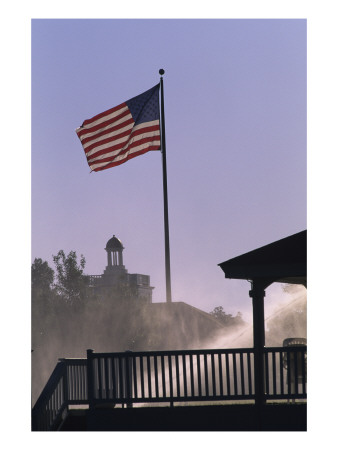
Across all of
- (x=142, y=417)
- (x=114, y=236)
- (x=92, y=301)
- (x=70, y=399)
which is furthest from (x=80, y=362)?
(x=114, y=236)

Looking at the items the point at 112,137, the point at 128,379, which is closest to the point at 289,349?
the point at 128,379

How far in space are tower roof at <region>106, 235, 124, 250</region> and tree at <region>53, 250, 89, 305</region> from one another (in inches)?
1237

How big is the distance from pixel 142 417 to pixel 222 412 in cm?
159

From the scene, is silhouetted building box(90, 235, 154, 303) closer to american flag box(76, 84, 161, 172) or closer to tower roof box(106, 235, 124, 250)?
tower roof box(106, 235, 124, 250)

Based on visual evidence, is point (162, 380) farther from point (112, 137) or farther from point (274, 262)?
point (112, 137)

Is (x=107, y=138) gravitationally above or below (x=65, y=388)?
above

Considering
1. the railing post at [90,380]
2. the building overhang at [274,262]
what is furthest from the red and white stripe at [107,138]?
the building overhang at [274,262]

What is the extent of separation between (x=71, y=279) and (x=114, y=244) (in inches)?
1311

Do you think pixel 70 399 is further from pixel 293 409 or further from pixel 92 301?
pixel 92 301

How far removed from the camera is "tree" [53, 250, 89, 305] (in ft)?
219

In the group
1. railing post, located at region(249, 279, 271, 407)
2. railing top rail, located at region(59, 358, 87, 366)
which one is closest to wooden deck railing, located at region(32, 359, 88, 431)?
railing top rail, located at region(59, 358, 87, 366)

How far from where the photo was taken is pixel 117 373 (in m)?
15.5

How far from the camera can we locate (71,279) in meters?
67.2
